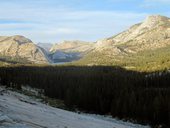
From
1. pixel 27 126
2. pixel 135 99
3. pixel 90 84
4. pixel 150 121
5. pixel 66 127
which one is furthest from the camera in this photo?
pixel 90 84

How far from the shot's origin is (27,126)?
28188 mm

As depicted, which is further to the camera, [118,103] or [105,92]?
[105,92]

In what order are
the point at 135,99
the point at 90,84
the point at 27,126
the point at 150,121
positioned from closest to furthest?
the point at 27,126
the point at 150,121
the point at 135,99
the point at 90,84

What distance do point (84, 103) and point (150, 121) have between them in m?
34.5

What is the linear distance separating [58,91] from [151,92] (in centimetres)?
4977

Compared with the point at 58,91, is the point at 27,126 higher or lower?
higher

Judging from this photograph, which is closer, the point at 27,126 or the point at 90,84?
the point at 27,126

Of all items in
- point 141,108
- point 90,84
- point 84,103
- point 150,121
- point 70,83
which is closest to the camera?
point 150,121

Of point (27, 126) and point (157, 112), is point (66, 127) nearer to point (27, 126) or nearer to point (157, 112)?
point (27, 126)

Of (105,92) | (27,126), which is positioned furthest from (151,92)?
(27,126)

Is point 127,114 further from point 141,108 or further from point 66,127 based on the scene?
point 66,127

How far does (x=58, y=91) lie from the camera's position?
17125 centimetres

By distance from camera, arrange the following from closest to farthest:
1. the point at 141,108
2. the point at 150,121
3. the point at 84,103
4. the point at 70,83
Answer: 1. the point at 150,121
2. the point at 141,108
3. the point at 84,103
4. the point at 70,83

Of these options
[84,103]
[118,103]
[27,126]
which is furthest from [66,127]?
[84,103]
